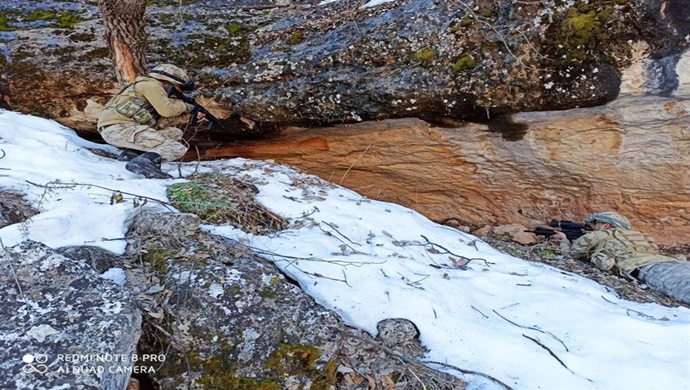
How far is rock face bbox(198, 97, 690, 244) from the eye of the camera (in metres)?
5.71

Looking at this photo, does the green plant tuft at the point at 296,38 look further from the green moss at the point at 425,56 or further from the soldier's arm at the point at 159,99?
the soldier's arm at the point at 159,99

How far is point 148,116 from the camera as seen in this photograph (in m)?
5.62

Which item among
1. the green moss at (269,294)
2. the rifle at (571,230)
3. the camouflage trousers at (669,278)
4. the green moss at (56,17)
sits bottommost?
the rifle at (571,230)

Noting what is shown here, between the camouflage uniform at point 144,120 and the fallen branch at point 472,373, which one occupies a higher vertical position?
the camouflage uniform at point 144,120

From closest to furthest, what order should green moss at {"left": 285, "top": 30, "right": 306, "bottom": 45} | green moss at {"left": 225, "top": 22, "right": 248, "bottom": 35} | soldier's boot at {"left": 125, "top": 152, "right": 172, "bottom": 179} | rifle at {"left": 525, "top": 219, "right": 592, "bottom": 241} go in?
soldier's boot at {"left": 125, "top": 152, "right": 172, "bottom": 179} < rifle at {"left": 525, "top": 219, "right": 592, "bottom": 241} < green moss at {"left": 285, "top": 30, "right": 306, "bottom": 45} < green moss at {"left": 225, "top": 22, "right": 248, "bottom": 35}

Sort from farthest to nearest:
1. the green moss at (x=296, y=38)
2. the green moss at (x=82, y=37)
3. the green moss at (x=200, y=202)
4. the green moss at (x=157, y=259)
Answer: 1. the green moss at (x=82, y=37)
2. the green moss at (x=296, y=38)
3. the green moss at (x=200, y=202)
4. the green moss at (x=157, y=259)

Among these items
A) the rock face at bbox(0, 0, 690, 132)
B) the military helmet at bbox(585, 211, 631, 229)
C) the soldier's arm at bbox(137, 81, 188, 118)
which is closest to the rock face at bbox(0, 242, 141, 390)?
the soldier's arm at bbox(137, 81, 188, 118)

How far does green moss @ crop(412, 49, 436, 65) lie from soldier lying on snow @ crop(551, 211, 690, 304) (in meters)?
2.48

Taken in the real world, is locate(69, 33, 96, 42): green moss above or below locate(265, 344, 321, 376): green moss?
above

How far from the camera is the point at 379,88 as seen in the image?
19.7 feet

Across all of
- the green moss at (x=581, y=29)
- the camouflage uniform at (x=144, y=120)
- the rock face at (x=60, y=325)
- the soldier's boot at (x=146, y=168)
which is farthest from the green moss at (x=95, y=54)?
the green moss at (x=581, y=29)

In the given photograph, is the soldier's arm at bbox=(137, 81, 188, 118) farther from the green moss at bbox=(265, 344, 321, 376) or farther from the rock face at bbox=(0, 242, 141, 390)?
the green moss at bbox=(265, 344, 321, 376)

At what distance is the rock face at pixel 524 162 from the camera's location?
5.71 m

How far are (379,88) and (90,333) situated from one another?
175 inches
